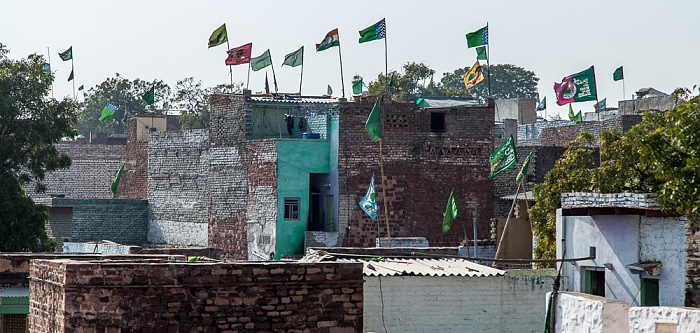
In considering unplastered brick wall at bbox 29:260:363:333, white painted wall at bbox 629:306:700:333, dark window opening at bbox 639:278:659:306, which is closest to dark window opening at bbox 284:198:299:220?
dark window opening at bbox 639:278:659:306

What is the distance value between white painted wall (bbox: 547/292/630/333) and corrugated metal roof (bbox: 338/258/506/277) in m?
3.22


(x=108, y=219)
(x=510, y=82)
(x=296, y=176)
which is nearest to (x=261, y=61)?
(x=296, y=176)

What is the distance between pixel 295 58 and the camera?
41031 mm

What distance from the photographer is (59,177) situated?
52375mm

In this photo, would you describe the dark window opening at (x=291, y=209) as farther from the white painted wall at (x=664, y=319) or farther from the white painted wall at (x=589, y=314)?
the white painted wall at (x=664, y=319)

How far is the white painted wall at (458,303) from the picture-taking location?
18.9 metres

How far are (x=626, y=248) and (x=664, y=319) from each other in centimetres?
496

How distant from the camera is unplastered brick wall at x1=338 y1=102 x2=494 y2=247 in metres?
34.6

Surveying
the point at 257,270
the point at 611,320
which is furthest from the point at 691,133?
the point at 257,270

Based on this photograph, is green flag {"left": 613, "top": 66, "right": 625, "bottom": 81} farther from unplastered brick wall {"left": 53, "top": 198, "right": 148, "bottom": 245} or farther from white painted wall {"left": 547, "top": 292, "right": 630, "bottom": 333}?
white painted wall {"left": 547, "top": 292, "right": 630, "bottom": 333}

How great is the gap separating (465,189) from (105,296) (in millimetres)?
22449

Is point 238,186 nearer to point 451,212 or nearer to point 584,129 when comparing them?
point 451,212

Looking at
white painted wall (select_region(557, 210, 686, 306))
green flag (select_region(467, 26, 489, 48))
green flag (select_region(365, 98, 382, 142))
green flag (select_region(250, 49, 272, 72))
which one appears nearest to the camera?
white painted wall (select_region(557, 210, 686, 306))

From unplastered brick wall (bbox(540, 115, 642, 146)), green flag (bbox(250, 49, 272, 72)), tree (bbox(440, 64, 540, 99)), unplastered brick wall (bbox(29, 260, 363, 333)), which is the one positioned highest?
tree (bbox(440, 64, 540, 99))
